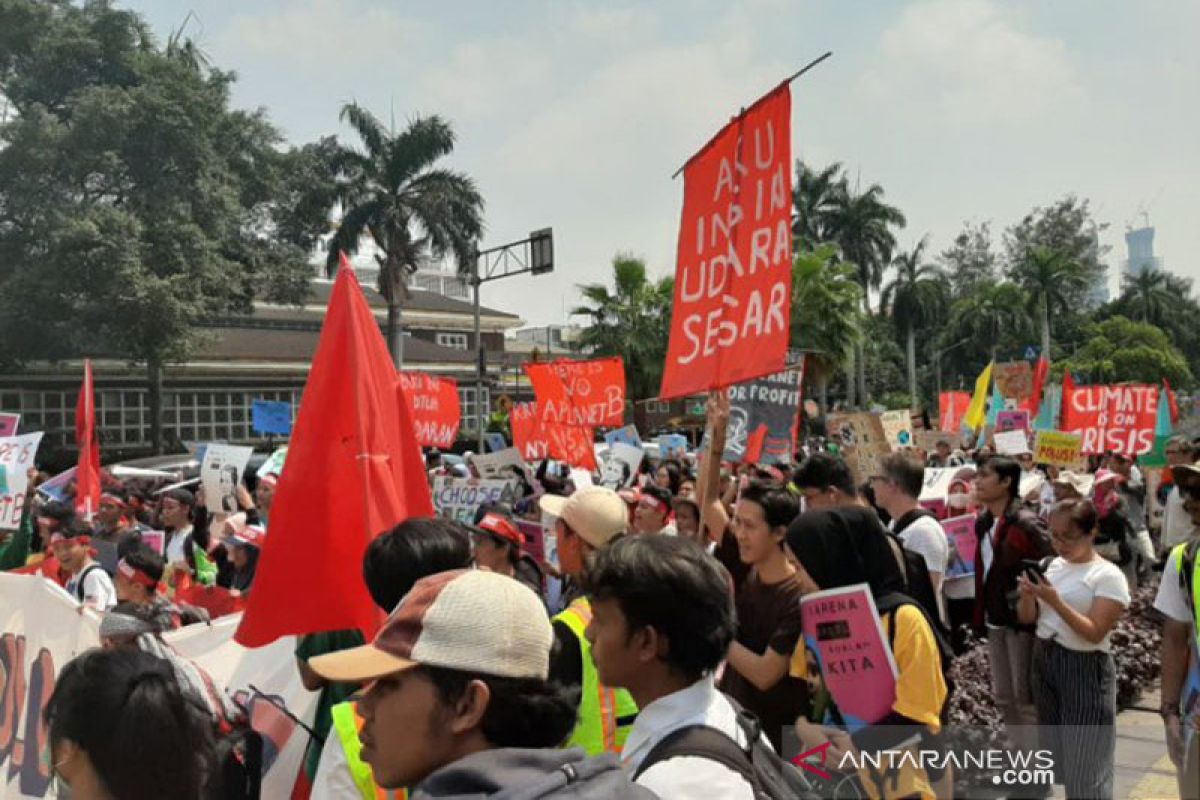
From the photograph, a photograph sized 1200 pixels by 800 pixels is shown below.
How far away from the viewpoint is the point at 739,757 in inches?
80.0

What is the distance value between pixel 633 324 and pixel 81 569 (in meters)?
34.6

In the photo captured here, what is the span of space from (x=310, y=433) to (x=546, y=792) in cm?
238

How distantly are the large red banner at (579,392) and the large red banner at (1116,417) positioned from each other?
5871mm

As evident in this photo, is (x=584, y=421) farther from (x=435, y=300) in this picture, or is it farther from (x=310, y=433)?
(x=435, y=300)

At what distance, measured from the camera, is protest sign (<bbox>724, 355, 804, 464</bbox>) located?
10.6m

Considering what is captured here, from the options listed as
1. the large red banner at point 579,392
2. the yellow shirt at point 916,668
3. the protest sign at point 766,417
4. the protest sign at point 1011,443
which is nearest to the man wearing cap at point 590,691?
the yellow shirt at point 916,668

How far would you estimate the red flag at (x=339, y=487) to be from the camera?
3.40m

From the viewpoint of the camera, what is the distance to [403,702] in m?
1.75

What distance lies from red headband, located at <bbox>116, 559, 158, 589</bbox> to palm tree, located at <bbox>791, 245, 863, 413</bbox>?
36855 mm

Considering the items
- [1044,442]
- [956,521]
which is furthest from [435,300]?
[956,521]

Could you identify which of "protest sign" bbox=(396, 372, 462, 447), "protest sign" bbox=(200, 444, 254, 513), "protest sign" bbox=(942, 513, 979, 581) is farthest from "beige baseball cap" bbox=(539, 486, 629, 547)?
"protest sign" bbox=(396, 372, 462, 447)

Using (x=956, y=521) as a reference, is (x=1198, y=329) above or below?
above

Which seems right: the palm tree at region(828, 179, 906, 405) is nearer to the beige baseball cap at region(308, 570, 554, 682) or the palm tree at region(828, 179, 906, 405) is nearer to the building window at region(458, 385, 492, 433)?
the building window at region(458, 385, 492, 433)

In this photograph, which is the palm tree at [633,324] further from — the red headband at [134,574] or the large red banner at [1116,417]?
the red headband at [134,574]
